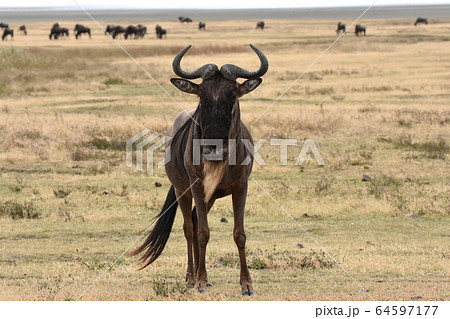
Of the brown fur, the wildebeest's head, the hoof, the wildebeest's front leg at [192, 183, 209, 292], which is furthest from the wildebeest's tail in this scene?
the wildebeest's head

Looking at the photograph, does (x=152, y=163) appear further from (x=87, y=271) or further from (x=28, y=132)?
(x=87, y=271)

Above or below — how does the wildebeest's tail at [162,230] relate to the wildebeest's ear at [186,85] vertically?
below

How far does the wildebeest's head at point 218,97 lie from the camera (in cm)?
621

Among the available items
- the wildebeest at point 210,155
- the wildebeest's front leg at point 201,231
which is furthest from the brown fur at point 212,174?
the wildebeest's front leg at point 201,231

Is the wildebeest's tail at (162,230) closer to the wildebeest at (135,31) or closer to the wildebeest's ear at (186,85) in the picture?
the wildebeest's ear at (186,85)

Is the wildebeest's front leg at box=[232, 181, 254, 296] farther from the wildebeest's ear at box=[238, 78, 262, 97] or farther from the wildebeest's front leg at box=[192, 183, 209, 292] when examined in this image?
the wildebeest's ear at box=[238, 78, 262, 97]

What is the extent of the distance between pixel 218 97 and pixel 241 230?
1.40 meters

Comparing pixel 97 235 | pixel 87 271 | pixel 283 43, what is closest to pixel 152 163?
pixel 97 235

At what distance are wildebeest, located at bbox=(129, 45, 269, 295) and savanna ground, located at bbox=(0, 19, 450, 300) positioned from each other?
516 mm

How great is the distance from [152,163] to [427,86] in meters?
16.3

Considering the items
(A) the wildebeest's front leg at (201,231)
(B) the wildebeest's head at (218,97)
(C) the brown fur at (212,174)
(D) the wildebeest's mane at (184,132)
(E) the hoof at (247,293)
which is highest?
(B) the wildebeest's head at (218,97)

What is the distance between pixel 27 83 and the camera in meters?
31.3

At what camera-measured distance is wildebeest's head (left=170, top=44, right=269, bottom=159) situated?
6.21 metres

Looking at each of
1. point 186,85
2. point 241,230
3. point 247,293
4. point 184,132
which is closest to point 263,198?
point 184,132
